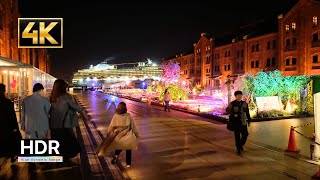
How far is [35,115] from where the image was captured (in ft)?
21.9

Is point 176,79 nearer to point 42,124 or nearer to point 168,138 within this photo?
point 168,138

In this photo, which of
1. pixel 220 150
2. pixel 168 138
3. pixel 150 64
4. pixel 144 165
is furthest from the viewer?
pixel 150 64

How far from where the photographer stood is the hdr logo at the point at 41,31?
905cm

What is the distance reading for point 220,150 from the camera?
32.7 feet

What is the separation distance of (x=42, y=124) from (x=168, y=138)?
6161 mm

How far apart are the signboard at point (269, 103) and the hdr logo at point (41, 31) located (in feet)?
40.0

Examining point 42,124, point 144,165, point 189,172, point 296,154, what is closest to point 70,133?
point 42,124

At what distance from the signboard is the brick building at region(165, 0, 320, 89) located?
929 inches

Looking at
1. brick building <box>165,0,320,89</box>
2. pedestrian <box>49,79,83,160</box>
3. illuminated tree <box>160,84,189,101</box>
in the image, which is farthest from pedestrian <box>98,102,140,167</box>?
brick building <box>165,0,320,89</box>

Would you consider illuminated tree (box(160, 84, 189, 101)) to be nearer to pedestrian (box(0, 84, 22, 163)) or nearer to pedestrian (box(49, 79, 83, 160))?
pedestrian (box(49, 79, 83, 160))

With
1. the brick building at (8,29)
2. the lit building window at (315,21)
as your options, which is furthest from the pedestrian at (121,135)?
the lit building window at (315,21)

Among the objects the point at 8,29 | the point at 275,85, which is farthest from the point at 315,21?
the point at 8,29

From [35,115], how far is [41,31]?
11.0ft

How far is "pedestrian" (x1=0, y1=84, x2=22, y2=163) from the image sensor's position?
665 centimetres
